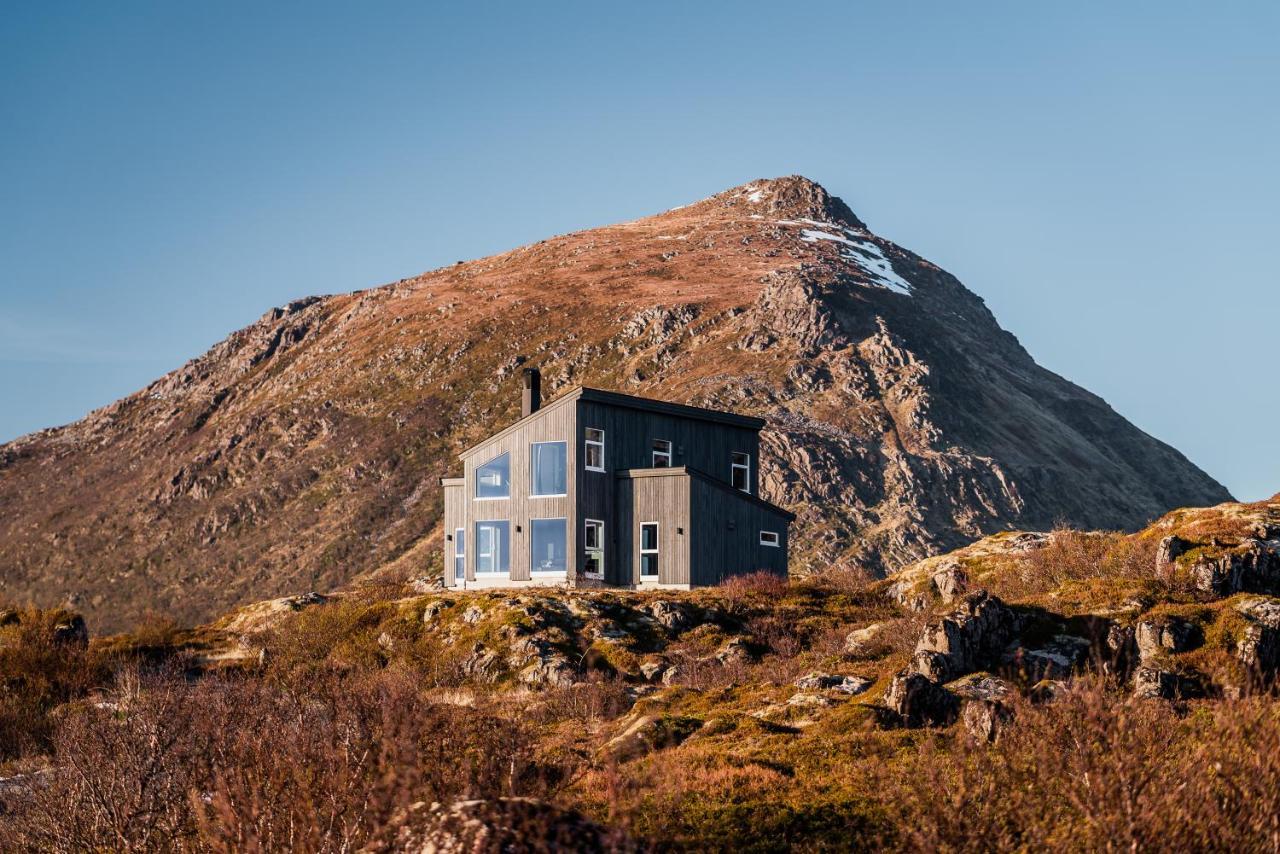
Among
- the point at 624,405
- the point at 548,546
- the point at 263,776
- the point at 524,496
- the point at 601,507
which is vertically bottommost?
the point at 263,776

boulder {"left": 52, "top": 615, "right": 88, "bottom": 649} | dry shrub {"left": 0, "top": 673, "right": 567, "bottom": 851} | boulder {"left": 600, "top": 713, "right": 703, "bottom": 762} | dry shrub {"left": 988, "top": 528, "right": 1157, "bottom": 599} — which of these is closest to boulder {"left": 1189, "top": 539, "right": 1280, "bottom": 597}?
dry shrub {"left": 988, "top": 528, "right": 1157, "bottom": 599}

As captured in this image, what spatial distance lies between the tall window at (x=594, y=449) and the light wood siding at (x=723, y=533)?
11.3 feet

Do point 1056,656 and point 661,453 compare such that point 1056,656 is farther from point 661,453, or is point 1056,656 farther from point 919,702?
point 661,453

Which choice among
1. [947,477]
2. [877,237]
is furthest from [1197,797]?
[877,237]

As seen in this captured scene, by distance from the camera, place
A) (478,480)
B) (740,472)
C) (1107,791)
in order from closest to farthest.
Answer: (1107,791), (478,480), (740,472)

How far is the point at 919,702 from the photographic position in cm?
1959

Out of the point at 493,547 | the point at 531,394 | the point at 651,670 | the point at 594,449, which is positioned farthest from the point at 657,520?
the point at 651,670

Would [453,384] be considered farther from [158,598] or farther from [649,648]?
[649,648]

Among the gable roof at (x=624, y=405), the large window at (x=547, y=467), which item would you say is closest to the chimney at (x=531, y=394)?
the gable roof at (x=624, y=405)

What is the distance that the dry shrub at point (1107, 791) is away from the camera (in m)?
10.4

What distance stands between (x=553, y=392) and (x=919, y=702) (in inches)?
3949

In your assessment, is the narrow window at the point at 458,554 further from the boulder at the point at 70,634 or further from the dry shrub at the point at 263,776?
the dry shrub at the point at 263,776

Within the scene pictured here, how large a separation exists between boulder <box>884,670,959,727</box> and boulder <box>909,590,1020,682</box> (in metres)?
1.15

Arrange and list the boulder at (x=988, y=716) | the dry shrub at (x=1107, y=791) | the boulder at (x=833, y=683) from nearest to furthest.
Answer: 1. the dry shrub at (x=1107, y=791)
2. the boulder at (x=988, y=716)
3. the boulder at (x=833, y=683)
